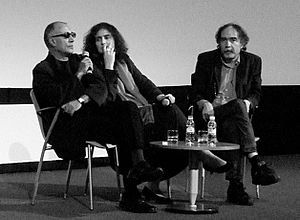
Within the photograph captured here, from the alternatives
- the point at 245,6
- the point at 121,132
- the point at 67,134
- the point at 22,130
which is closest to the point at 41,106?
the point at 67,134

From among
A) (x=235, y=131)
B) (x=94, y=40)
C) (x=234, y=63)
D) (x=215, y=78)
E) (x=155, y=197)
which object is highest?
(x=94, y=40)

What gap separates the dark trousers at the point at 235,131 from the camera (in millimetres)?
4734

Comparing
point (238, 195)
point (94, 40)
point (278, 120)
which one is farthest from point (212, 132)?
point (278, 120)

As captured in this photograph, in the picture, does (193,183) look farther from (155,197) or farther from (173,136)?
(155,197)

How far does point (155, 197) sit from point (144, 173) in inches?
25.1

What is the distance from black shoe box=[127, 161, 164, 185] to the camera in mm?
4227

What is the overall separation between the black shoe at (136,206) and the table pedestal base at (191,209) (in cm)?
13

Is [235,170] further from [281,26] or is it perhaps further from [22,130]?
[281,26]

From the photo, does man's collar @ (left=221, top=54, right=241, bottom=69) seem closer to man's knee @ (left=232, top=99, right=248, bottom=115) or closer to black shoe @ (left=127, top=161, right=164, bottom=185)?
man's knee @ (left=232, top=99, right=248, bottom=115)

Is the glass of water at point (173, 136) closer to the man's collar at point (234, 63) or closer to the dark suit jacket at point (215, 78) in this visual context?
the dark suit jacket at point (215, 78)

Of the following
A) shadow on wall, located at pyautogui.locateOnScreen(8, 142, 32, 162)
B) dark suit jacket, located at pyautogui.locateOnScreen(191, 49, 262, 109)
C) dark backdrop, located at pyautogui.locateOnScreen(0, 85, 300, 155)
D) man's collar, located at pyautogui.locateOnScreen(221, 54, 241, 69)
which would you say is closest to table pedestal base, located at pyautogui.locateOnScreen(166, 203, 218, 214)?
dark suit jacket, located at pyautogui.locateOnScreen(191, 49, 262, 109)

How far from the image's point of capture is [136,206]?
441cm

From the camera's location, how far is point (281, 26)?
823 centimetres

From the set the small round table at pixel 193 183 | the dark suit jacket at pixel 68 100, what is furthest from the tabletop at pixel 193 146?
the dark suit jacket at pixel 68 100
